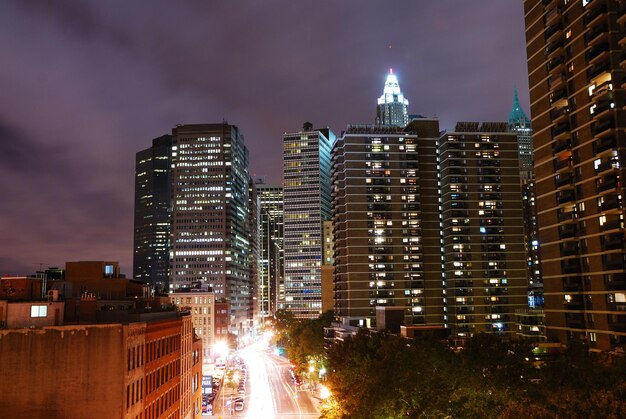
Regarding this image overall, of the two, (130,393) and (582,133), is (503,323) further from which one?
(130,393)

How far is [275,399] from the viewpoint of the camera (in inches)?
4739

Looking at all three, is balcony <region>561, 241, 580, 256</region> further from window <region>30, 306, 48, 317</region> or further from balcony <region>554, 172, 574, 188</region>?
window <region>30, 306, 48, 317</region>

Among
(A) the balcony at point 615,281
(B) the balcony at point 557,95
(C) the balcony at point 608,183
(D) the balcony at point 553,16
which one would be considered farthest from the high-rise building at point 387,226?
(C) the balcony at point 608,183

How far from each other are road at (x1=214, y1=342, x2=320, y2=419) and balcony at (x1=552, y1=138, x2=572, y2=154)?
62.7 meters

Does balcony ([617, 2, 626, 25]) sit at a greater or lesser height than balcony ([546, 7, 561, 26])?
lesser

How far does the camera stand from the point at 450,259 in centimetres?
17262

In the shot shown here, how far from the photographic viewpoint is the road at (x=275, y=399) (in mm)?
104688

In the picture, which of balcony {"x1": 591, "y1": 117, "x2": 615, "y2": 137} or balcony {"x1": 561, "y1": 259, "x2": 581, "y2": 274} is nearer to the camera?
balcony {"x1": 591, "y1": 117, "x2": 615, "y2": 137}

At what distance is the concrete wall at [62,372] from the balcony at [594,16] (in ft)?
265

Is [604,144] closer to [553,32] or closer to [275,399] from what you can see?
[553,32]

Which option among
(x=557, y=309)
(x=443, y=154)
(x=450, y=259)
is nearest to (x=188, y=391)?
(x=557, y=309)

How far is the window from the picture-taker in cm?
5547

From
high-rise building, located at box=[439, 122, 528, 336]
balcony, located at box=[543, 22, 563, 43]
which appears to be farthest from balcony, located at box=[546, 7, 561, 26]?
high-rise building, located at box=[439, 122, 528, 336]

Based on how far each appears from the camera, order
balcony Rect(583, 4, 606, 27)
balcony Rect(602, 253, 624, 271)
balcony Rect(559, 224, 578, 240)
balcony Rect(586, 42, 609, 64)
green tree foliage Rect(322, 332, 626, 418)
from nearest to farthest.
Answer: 1. green tree foliage Rect(322, 332, 626, 418)
2. balcony Rect(602, 253, 624, 271)
3. balcony Rect(586, 42, 609, 64)
4. balcony Rect(583, 4, 606, 27)
5. balcony Rect(559, 224, 578, 240)
